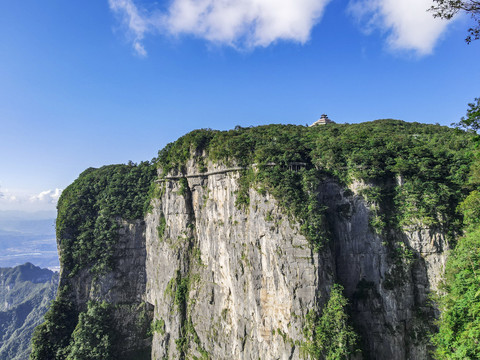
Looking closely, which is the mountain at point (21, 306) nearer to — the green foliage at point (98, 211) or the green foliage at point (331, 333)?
the green foliage at point (98, 211)

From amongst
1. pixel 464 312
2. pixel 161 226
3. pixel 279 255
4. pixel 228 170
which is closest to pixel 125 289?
pixel 161 226

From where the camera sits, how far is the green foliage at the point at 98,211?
43.0m

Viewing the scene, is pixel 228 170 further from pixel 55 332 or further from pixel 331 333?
pixel 55 332

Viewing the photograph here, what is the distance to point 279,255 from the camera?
28.2 meters

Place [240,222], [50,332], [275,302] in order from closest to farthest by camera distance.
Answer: [275,302], [240,222], [50,332]

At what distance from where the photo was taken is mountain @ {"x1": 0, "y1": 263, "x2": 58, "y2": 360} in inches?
3588

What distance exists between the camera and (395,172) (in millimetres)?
28547

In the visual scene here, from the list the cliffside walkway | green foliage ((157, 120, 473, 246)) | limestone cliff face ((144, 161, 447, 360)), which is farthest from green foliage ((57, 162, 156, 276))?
green foliage ((157, 120, 473, 246))

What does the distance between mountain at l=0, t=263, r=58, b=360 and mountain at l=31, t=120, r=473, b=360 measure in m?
26.4

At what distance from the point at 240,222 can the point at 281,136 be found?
1165 cm

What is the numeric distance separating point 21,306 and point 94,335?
345 ft

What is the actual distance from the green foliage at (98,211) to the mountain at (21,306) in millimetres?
23025

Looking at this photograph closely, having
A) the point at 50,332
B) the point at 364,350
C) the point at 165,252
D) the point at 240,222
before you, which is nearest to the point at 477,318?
the point at 364,350

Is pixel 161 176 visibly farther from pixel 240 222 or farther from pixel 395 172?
pixel 395 172
